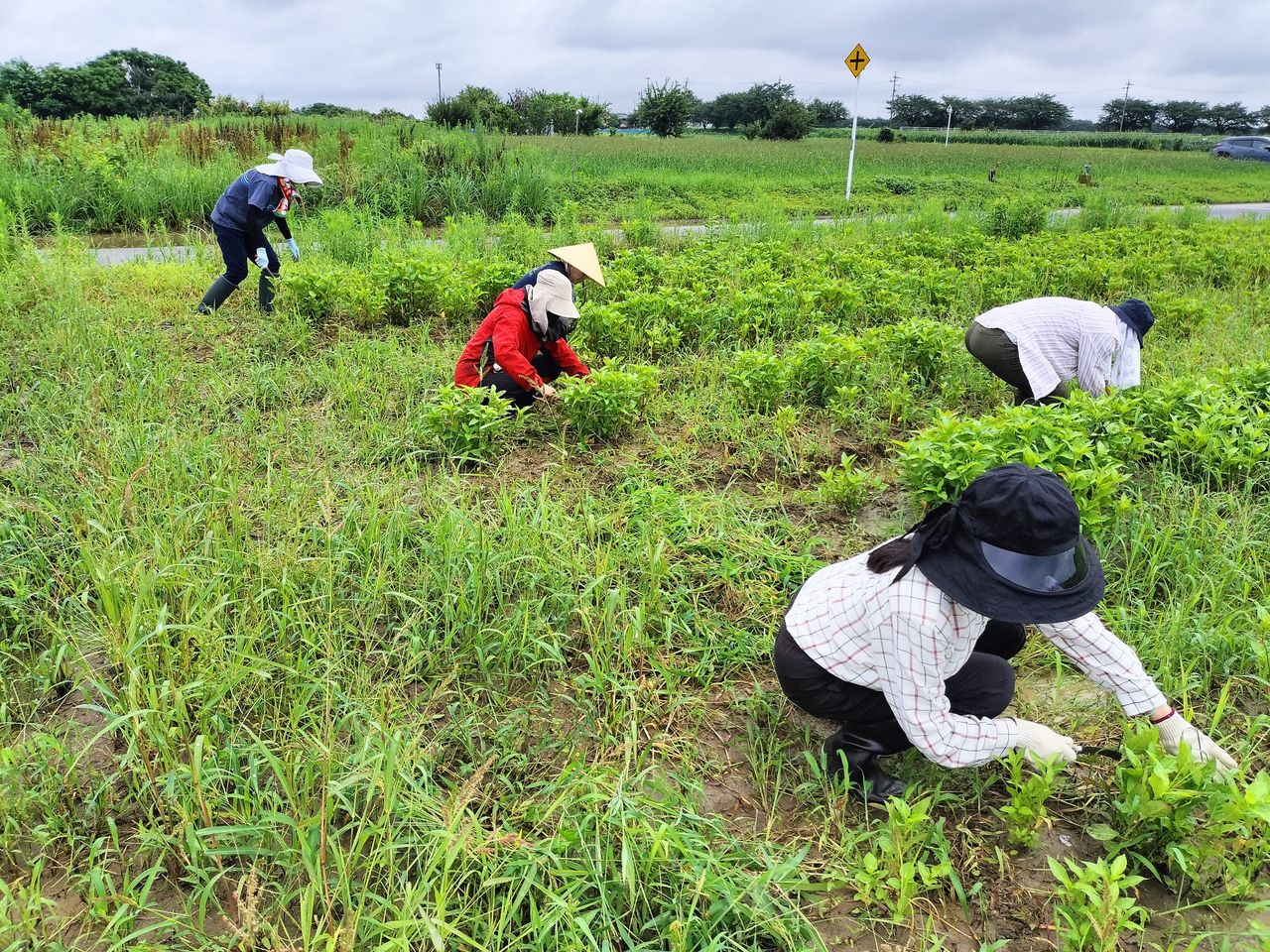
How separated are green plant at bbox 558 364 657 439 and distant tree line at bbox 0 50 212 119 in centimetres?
3931

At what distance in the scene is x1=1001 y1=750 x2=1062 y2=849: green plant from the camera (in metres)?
2.26

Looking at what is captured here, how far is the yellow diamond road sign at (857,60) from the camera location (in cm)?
1438

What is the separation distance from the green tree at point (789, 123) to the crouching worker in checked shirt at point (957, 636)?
3370 cm

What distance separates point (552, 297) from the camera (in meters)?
4.75

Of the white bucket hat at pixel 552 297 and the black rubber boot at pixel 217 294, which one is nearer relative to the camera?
the white bucket hat at pixel 552 297

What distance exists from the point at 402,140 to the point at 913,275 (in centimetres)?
988

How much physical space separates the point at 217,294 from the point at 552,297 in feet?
11.4

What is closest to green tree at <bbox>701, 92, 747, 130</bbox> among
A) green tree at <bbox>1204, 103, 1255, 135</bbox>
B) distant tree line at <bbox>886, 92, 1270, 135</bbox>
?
distant tree line at <bbox>886, 92, 1270, 135</bbox>

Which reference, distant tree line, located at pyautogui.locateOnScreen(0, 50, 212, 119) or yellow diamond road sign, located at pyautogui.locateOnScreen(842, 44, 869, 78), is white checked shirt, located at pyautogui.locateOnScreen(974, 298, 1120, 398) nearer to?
yellow diamond road sign, located at pyautogui.locateOnScreen(842, 44, 869, 78)

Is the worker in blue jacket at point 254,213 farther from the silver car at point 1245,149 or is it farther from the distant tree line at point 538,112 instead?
the silver car at point 1245,149

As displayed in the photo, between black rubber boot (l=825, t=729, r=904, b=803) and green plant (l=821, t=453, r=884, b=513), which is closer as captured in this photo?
black rubber boot (l=825, t=729, r=904, b=803)

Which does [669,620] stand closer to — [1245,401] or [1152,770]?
[1152,770]

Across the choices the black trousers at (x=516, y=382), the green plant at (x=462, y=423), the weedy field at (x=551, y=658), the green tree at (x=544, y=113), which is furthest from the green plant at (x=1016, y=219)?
the green tree at (x=544, y=113)

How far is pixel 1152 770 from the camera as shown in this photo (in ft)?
7.41
